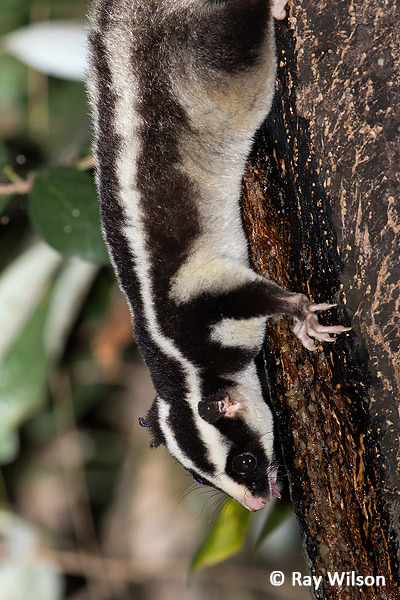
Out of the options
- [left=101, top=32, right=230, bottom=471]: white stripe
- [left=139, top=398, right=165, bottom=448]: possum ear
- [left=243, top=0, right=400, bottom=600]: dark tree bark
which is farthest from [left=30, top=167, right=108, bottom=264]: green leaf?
[left=243, top=0, right=400, bottom=600]: dark tree bark

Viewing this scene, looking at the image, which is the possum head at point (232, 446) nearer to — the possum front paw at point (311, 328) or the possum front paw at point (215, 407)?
the possum front paw at point (215, 407)

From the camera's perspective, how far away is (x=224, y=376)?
243 centimetres

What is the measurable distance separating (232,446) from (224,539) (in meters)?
0.37

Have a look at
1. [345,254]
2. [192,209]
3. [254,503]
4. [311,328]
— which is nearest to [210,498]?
[254,503]

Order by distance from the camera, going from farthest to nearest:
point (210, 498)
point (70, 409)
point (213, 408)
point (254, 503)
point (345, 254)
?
1. point (70, 409)
2. point (210, 498)
3. point (254, 503)
4. point (213, 408)
5. point (345, 254)

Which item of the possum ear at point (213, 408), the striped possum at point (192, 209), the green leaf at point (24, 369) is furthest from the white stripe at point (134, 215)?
the green leaf at point (24, 369)

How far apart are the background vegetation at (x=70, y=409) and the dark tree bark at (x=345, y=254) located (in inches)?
32.7

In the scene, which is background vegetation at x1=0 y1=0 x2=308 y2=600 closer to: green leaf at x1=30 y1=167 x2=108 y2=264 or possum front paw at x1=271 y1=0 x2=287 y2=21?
green leaf at x1=30 y1=167 x2=108 y2=264

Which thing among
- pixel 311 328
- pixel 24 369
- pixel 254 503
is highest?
pixel 311 328

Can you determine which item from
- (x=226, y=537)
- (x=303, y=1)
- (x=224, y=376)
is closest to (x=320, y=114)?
(x=303, y=1)

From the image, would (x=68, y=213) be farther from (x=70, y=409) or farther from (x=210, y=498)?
(x=70, y=409)

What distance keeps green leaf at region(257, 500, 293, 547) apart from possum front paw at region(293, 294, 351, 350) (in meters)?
0.89

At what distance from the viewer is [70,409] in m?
5.18

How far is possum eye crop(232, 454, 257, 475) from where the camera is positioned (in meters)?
2.37
